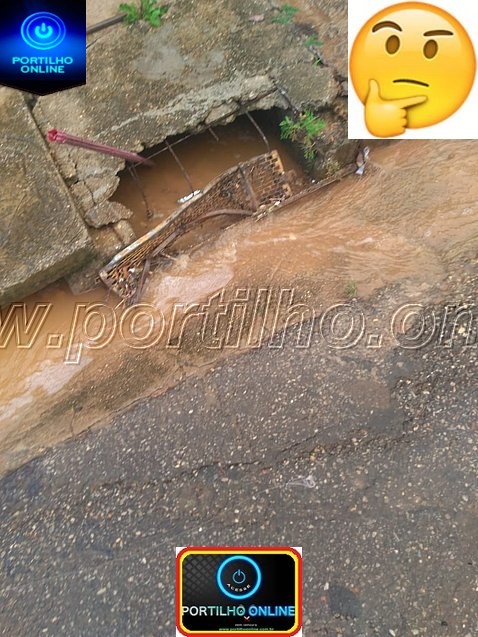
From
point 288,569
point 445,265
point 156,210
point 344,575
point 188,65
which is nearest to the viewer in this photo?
point 288,569

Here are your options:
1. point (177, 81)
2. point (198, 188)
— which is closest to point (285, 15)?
point (177, 81)

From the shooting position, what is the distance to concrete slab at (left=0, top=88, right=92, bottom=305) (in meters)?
4.18

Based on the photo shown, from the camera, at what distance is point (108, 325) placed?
4477 mm

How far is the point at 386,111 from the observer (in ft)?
12.9

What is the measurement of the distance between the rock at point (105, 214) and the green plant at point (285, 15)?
241 cm

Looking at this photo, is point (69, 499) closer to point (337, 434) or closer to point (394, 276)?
point (337, 434)

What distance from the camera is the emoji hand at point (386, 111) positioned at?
150 inches

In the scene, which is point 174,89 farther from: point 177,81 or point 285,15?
point 285,15

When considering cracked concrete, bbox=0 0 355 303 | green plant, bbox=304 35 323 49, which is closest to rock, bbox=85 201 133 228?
cracked concrete, bbox=0 0 355 303

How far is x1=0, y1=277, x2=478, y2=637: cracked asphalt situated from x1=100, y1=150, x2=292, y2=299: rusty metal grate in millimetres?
1262

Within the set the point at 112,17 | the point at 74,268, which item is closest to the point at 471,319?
the point at 74,268

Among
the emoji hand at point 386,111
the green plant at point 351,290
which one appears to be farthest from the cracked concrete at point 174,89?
the green plant at point 351,290

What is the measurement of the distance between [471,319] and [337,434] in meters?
1.35

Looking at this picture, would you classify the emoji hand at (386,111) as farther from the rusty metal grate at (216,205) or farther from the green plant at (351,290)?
the green plant at (351,290)
